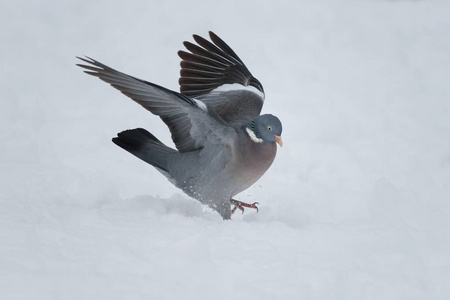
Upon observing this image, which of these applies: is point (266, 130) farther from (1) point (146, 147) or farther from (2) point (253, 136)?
(1) point (146, 147)

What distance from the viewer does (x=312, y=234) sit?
3215 millimetres

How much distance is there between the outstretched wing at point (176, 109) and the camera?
3.39m

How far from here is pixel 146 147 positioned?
4.08m

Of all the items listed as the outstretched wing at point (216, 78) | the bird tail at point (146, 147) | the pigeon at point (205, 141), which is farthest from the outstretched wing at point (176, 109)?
the outstretched wing at point (216, 78)

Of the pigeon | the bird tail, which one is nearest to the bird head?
the pigeon

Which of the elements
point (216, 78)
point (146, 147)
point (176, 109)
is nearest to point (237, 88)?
point (216, 78)

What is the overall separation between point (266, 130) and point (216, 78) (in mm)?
1051

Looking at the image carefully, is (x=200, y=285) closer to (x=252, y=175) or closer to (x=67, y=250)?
(x=67, y=250)

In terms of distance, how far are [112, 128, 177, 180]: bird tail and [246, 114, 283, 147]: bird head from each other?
0.56m

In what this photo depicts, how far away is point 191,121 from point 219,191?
47 cm

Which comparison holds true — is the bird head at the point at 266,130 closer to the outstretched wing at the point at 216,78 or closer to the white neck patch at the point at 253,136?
the white neck patch at the point at 253,136

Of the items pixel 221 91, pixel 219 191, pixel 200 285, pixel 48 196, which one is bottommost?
pixel 200 285

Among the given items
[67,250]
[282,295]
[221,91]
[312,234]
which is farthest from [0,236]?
[221,91]

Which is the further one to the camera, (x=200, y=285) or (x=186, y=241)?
(x=186, y=241)
